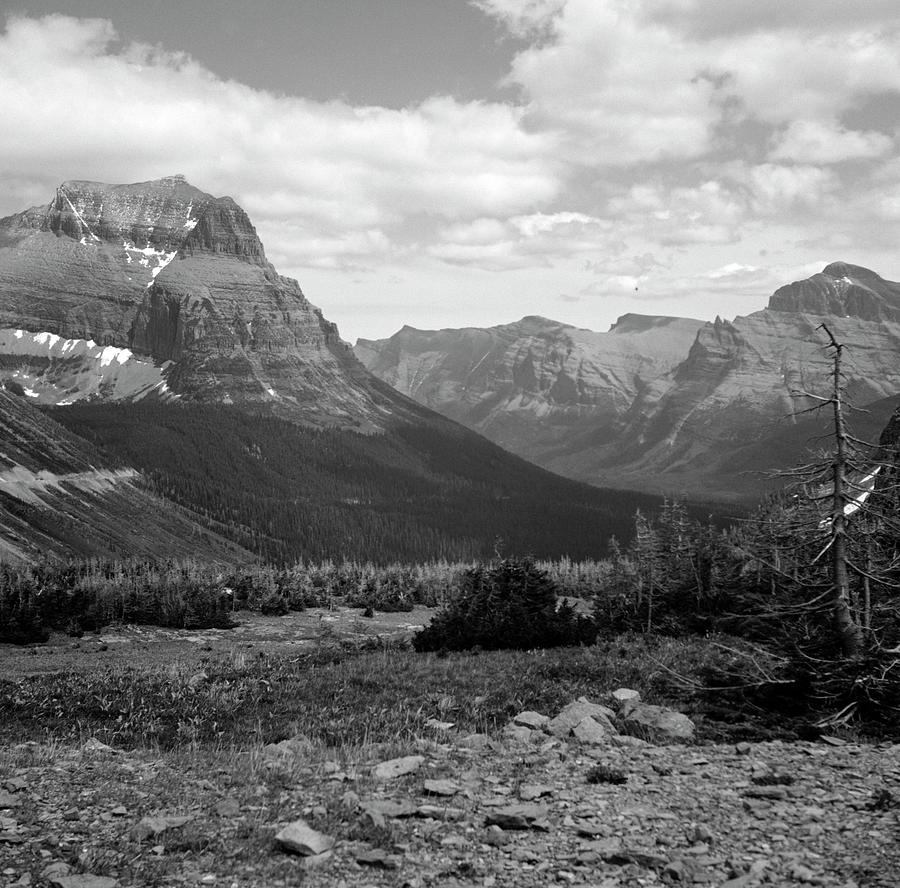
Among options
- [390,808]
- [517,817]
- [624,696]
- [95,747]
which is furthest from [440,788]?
[95,747]

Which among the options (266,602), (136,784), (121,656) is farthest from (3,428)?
(136,784)

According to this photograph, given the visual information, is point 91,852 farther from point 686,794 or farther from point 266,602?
point 266,602

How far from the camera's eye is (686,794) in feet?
46.1

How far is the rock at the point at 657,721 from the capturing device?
1811cm

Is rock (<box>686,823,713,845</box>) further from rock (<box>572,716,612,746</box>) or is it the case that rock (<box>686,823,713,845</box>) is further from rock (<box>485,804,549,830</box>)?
rock (<box>572,716,612,746</box>)

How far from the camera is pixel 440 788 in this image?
1420 centimetres

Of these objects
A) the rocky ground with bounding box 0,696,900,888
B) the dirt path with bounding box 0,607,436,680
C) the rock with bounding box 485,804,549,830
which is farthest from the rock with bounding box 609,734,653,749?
the dirt path with bounding box 0,607,436,680

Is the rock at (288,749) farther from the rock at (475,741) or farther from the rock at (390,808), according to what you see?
the rock at (390,808)

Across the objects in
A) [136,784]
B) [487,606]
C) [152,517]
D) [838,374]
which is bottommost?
[152,517]

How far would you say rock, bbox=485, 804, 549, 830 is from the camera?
1265 centimetres

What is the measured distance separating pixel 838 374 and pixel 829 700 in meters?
7.87

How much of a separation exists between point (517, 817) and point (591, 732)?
547cm

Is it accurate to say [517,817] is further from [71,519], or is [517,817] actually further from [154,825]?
[71,519]

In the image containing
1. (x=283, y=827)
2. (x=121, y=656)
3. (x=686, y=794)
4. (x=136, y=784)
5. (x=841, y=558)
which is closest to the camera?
(x=283, y=827)
